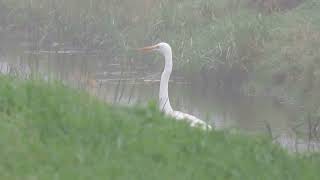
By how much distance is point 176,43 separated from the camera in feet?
70.6

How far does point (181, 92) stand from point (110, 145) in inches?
513

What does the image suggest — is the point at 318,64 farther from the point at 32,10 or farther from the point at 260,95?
the point at 32,10

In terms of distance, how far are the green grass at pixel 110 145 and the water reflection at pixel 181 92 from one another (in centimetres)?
761

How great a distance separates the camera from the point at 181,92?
64.5 feet

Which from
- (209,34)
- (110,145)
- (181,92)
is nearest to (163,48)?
(181,92)

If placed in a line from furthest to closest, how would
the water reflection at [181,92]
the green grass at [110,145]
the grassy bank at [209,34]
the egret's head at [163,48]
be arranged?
the grassy bank at [209,34] → the water reflection at [181,92] → the egret's head at [163,48] → the green grass at [110,145]

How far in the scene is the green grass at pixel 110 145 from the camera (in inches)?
241

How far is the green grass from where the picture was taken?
6.11 metres

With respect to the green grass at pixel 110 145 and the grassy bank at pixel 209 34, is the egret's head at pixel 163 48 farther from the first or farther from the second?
the green grass at pixel 110 145

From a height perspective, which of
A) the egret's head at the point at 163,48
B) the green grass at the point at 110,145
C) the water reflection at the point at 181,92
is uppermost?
the green grass at the point at 110,145

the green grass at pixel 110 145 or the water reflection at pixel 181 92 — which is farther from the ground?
the green grass at pixel 110 145

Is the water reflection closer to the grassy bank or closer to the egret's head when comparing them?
the grassy bank

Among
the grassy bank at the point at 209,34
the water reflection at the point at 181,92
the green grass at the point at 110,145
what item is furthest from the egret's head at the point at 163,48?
the green grass at the point at 110,145

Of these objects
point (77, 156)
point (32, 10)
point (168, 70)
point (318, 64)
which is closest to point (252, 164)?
point (77, 156)
